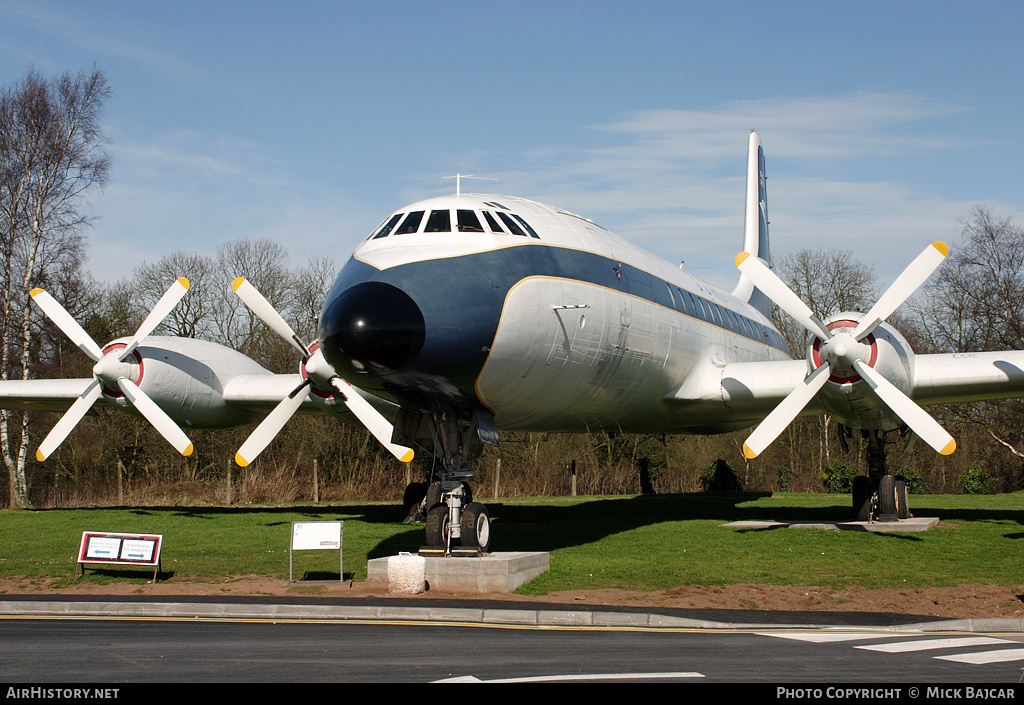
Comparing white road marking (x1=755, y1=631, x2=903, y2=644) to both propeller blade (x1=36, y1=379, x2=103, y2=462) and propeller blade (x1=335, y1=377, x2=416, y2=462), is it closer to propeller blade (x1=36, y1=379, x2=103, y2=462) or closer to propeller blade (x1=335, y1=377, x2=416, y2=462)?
propeller blade (x1=335, y1=377, x2=416, y2=462)

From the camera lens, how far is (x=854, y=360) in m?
14.3

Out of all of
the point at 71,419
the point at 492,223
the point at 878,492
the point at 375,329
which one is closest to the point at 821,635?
the point at 375,329

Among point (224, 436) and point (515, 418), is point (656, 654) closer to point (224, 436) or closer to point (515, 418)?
point (515, 418)

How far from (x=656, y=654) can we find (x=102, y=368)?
51.3ft

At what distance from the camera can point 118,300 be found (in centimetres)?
4394

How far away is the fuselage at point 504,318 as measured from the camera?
10.6 m

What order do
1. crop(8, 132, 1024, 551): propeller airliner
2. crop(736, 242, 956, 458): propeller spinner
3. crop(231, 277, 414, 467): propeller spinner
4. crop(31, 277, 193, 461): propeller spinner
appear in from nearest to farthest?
crop(8, 132, 1024, 551): propeller airliner, crop(736, 242, 956, 458): propeller spinner, crop(231, 277, 414, 467): propeller spinner, crop(31, 277, 193, 461): propeller spinner

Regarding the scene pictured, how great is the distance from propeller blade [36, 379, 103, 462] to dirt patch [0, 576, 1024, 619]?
7.54m

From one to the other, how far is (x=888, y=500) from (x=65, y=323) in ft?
59.2

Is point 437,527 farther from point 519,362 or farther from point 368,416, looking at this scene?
point 368,416

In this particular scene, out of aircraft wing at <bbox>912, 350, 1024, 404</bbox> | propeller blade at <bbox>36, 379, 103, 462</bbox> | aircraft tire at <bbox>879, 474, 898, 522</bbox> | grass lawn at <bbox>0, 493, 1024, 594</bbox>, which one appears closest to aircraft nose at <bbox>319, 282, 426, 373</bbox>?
grass lawn at <bbox>0, 493, 1024, 594</bbox>

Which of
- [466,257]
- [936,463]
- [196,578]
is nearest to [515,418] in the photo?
[466,257]

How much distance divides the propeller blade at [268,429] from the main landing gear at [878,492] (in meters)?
11.0

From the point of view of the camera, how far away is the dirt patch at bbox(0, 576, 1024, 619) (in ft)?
33.4
